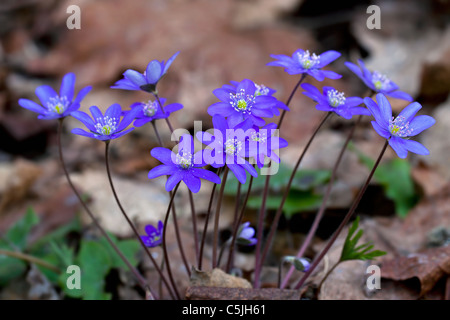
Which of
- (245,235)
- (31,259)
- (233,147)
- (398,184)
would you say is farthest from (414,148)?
(31,259)

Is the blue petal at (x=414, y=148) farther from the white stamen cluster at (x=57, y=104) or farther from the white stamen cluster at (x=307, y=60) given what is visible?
the white stamen cluster at (x=57, y=104)

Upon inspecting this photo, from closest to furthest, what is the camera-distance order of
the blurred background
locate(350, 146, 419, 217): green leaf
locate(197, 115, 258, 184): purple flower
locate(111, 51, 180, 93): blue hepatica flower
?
locate(197, 115, 258, 184): purple flower < locate(111, 51, 180, 93): blue hepatica flower < locate(350, 146, 419, 217): green leaf < the blurred background

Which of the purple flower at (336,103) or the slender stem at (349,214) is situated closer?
the slender stem at (349,214)

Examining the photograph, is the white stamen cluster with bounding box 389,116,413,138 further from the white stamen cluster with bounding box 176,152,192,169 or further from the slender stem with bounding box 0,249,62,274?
the slender stem with bounding box 0,249,62,274

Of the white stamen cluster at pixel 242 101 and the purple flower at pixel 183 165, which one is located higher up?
the white stamen cluster at pixel 242 101

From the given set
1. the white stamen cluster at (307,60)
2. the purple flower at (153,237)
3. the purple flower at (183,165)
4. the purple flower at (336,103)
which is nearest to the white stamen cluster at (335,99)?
the purple flower at (336,103)

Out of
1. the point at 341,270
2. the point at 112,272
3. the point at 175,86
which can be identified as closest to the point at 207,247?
the point at 112,272

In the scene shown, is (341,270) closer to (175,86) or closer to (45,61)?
(175,86)

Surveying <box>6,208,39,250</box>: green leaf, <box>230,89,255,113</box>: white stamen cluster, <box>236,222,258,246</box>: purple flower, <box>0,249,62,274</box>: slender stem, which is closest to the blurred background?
<box>6,208,39,250</box>: green leaf

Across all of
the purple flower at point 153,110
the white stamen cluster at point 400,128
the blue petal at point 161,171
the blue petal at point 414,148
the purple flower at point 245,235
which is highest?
the purple flower at point 153,110
